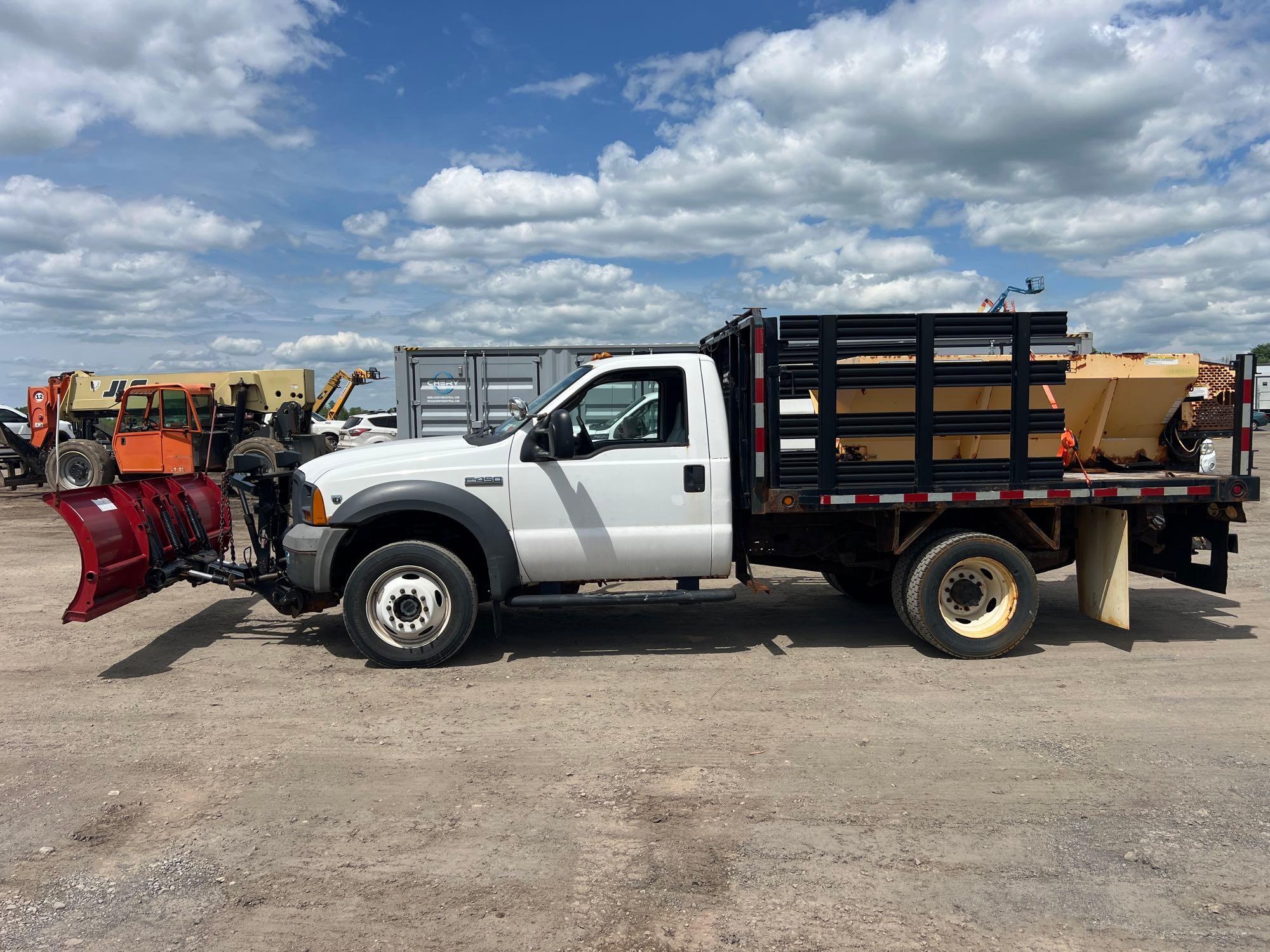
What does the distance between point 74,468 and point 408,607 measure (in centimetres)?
1516

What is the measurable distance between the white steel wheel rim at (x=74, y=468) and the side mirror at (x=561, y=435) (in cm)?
1557

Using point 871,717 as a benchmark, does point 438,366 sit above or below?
above

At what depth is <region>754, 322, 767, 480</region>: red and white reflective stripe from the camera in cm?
596

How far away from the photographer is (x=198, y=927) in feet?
10.2

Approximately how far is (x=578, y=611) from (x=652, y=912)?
188 inches

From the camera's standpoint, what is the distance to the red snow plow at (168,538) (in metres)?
5.84

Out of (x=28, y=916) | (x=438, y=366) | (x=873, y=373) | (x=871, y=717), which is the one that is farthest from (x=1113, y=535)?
(x=438, y=366)

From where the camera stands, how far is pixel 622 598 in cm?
630

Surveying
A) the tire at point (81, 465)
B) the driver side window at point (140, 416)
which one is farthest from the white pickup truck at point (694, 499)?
the tire at point (81, 465)

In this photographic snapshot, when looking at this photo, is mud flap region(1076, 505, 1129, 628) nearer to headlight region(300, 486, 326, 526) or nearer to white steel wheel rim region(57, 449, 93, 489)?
headlight region(300, 486, 326, 526)

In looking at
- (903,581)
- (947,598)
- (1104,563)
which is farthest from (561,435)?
(1104,563)

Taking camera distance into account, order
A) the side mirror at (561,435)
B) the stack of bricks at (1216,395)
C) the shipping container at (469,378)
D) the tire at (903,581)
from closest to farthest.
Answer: the side mirror at (561,435) < the tire at (903,581) < the stack of bricks at (1216,395) < the shipping container at (469,378)

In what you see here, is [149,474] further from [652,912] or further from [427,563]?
[652,912]

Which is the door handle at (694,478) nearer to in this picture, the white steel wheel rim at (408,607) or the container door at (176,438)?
the white steel wheel rim at (408,607)
